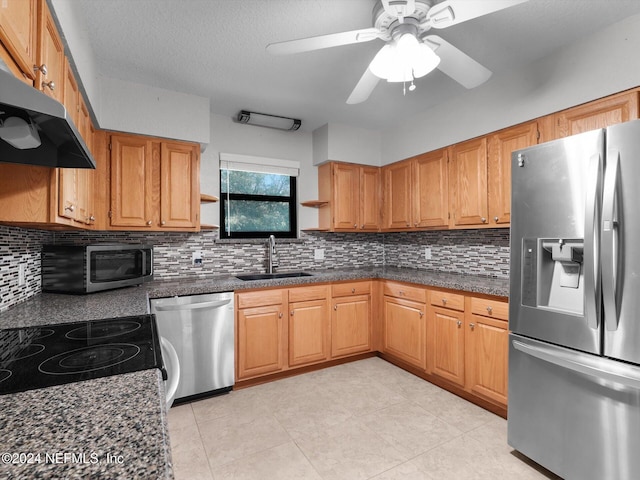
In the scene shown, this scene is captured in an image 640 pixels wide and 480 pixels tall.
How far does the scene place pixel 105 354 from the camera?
3.61 ft

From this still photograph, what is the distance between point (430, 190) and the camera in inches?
126

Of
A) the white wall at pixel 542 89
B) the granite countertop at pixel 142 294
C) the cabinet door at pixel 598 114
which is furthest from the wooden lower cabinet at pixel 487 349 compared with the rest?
the white wall at pixel 542 89

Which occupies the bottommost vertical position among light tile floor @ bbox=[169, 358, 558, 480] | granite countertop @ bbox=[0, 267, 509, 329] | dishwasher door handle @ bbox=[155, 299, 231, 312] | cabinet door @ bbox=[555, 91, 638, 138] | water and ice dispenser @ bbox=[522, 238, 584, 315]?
light tile floor @ bbox=[169, 358, 558, 480]

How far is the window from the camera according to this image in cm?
338

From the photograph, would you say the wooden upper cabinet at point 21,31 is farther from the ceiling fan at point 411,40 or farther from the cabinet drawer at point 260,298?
Answer: the cabinet drawer at point 260,298

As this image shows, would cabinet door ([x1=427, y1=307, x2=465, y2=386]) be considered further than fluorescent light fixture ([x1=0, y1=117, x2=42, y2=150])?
Yes

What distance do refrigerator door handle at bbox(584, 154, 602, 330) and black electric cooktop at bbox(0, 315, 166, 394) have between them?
70.0 inches

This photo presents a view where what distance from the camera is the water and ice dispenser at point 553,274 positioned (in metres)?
1.63

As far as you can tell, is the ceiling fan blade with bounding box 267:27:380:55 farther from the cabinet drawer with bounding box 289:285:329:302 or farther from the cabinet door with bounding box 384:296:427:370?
the cabinet door with bounding box 384:296:427:370

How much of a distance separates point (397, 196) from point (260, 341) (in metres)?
2.03

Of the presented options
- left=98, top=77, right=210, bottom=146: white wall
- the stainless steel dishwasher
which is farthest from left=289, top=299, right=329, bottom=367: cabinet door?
left=98, top=77, right=210, bottom=146: white wall

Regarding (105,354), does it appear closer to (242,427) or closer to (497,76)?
(242,427)

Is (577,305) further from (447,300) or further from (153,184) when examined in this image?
(153,184)

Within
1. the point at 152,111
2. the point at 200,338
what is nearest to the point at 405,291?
the point at 200,338
